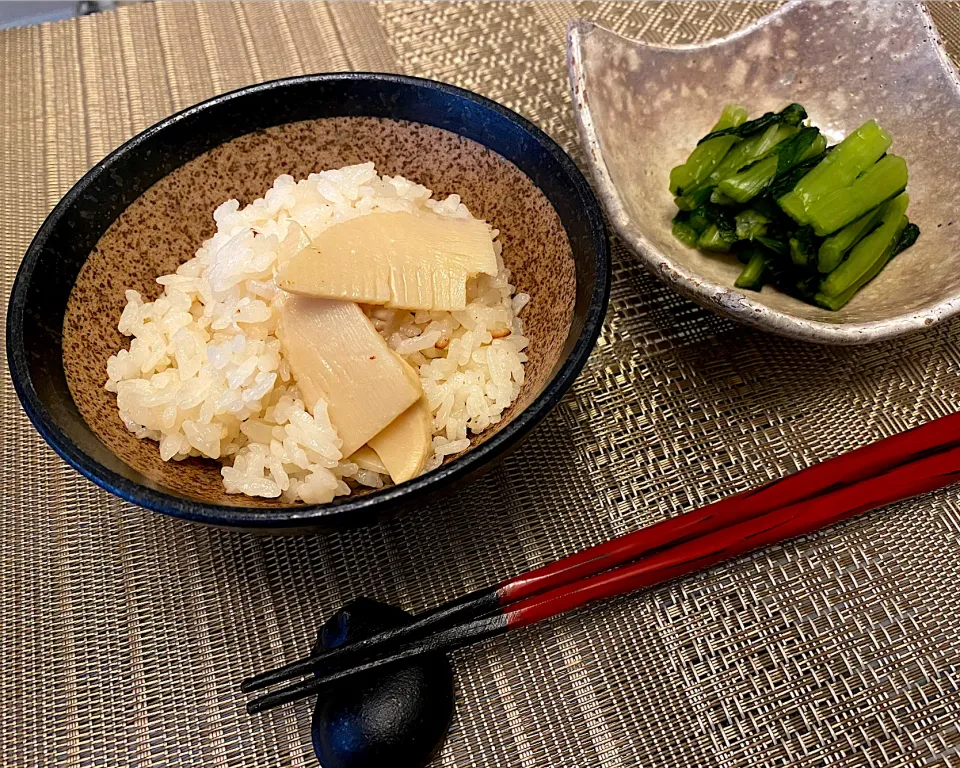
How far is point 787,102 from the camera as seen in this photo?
2375 millimetres

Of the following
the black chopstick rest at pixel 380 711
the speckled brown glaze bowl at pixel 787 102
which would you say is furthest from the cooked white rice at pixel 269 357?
the speckled brown glaze bowl at pixel 787 102

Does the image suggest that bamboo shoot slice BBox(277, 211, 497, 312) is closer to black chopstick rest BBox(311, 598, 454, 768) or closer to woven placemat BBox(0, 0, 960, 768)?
woven placemat BBox(0, 0, 960, 768)

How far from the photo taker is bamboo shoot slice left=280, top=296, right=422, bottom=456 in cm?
147

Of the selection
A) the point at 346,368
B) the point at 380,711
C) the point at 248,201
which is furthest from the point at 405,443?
the point at 248,201

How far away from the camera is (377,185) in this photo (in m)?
1.78

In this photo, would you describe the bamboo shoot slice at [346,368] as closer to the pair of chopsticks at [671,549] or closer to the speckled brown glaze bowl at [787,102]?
the pair of chopsticks at [671,549]

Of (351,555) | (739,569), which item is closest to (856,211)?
(739,569)

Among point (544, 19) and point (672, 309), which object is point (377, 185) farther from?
point (544, 19)

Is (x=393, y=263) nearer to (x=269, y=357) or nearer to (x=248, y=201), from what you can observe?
(x=269, y=357)

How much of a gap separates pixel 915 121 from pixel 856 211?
58 cm

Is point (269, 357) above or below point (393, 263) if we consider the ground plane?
below

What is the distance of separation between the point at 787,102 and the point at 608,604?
1.73m

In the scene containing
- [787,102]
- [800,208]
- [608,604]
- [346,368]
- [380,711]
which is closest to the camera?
[380,711]


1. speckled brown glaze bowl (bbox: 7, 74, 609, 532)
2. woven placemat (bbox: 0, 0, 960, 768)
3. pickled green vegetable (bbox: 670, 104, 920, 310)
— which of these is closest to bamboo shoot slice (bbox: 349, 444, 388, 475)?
speckled brown glaze bowl (bbox: 7, 74, 609, 532)
